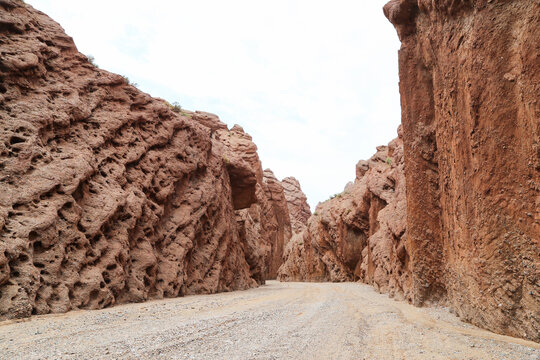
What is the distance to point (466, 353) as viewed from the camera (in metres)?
5.10

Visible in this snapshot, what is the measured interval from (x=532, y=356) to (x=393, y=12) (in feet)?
36.7

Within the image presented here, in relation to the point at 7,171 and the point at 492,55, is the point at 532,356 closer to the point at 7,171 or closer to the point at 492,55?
the point at 492,55

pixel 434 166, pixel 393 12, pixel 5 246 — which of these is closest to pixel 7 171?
pixel 5 246

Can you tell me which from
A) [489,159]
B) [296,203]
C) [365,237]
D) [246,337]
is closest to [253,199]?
[365,237]

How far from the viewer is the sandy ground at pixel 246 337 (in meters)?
4.90

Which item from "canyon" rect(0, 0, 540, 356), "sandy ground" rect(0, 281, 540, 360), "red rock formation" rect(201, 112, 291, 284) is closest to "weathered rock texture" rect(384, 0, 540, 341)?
"canyon" rect(0, 0, 540, 356)

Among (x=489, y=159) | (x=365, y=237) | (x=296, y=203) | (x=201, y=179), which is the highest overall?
(x=296, y=203)

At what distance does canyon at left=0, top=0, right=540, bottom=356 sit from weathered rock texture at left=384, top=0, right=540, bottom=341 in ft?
0.10

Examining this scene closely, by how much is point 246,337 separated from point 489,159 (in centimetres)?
548

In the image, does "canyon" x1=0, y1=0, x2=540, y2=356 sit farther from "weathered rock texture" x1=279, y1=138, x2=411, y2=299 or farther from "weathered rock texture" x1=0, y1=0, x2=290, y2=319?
"weathered rock texture" x1=279, y1=138, x2=411, y2=299

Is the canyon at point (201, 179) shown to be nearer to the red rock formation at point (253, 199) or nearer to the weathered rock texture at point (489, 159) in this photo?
Result: the weathered rock texture at point (489, 159)

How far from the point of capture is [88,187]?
1083cm

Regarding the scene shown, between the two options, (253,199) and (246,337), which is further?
(253,199)

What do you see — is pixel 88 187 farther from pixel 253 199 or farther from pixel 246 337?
pixel 253 199
